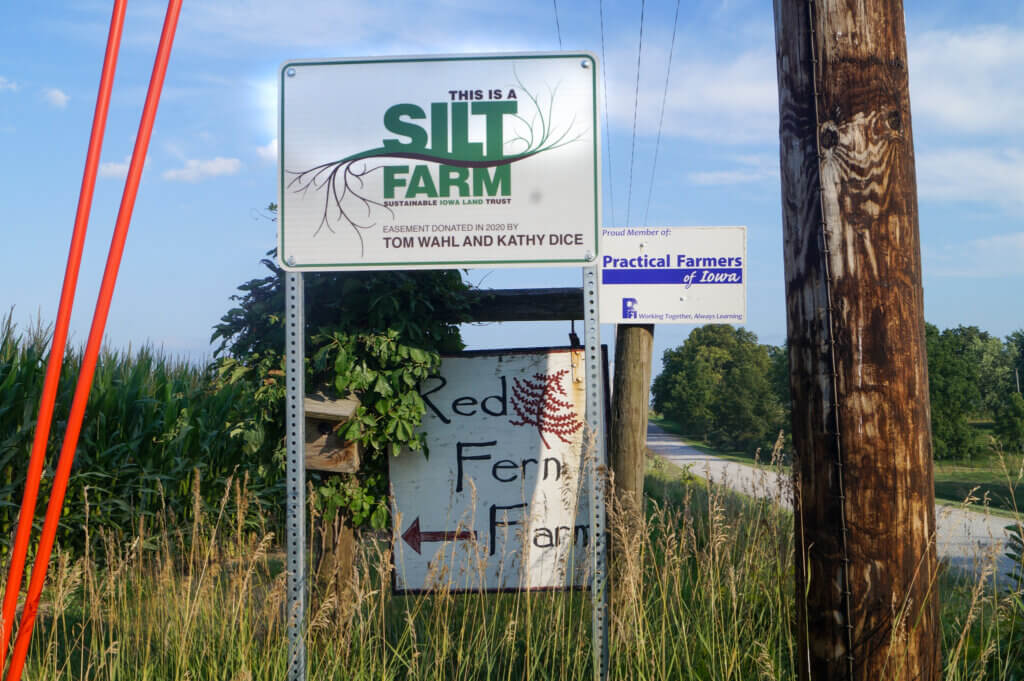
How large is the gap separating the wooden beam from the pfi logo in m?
0.44

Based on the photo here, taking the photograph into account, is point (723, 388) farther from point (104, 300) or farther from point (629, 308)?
point (104, 300)

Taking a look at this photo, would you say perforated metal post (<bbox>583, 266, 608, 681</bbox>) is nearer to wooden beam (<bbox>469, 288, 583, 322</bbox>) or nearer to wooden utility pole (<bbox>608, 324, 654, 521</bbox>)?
wooden beam (<bbox>469, 288, 583, 322</bbox>)

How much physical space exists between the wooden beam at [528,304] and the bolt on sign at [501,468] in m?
0.29

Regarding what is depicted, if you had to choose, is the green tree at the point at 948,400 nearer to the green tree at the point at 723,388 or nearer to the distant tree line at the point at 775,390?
the distant tree line at the point at 775,390

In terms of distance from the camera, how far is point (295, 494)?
11.8ft

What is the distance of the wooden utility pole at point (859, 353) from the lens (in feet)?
9.70

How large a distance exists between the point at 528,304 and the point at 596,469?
4.55ft

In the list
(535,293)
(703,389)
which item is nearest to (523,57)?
(535,293)

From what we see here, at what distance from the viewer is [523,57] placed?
3654mm

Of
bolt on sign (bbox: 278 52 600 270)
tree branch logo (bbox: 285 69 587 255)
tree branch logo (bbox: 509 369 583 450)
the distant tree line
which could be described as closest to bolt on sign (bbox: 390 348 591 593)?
tree branch logo (bbox: 509 369 583 450)

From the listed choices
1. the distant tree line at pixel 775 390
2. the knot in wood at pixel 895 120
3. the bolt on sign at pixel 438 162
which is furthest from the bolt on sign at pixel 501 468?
the distant tree line at pixel 775 390

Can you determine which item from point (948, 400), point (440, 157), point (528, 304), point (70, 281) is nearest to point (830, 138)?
point (440, 157)

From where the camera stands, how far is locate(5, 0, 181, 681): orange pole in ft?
9.70

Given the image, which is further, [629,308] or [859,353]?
[629,308]
